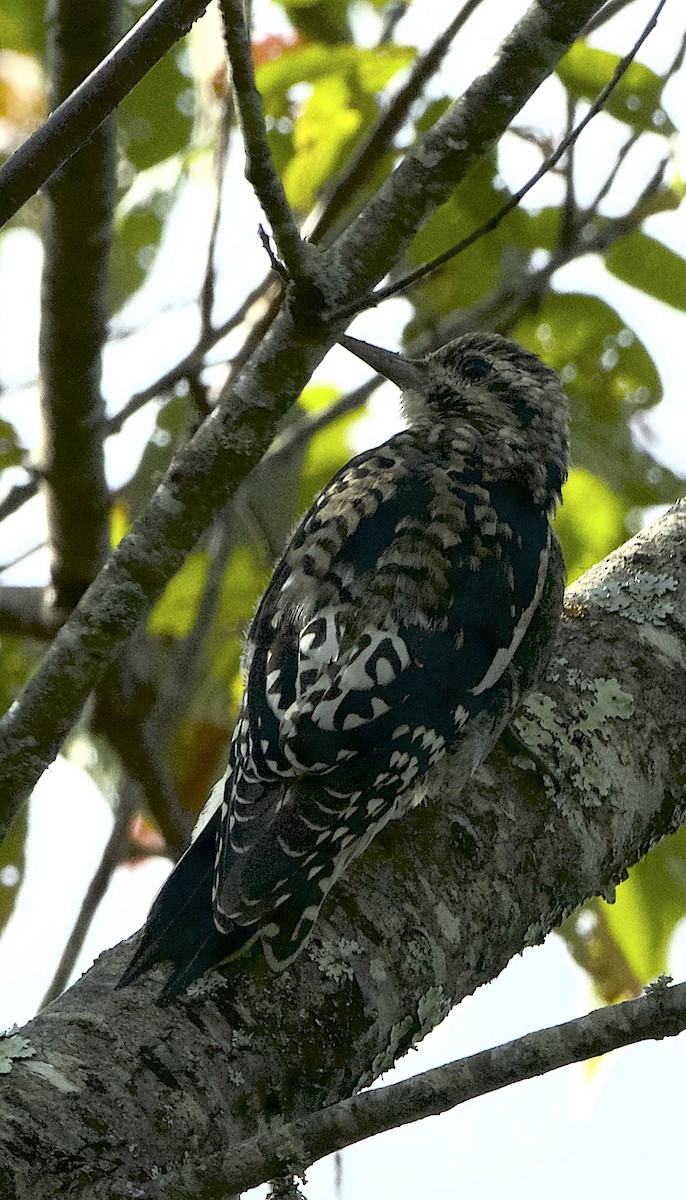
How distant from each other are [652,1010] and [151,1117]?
26.4 inches

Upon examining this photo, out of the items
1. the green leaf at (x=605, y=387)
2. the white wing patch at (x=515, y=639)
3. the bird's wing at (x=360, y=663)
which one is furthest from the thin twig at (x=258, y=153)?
the green leaf at (x=605, y=387)

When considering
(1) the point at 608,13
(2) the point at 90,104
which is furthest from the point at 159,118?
(2) the point at 90,104

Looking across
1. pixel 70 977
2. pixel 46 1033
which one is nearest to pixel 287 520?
pixel 70 977

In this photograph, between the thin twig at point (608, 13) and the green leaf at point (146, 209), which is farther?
the thin twig at point (608, 13)

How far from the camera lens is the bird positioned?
6.44ft

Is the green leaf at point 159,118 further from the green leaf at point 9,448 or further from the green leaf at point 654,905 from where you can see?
the green leaf at point 654,905

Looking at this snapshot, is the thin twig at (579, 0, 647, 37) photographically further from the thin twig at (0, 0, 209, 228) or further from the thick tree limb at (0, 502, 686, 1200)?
the thin twig at (0, 0, 209, 228)

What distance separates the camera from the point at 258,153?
1.71 m

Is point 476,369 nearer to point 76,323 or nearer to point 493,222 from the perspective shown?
point 76,323

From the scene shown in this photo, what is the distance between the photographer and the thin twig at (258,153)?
1.64 m

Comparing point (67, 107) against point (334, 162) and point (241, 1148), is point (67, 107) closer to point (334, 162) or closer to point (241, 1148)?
point (241, 1148)

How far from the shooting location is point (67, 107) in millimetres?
1502

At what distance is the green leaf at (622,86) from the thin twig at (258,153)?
1.29m

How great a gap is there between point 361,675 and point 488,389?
120cm
